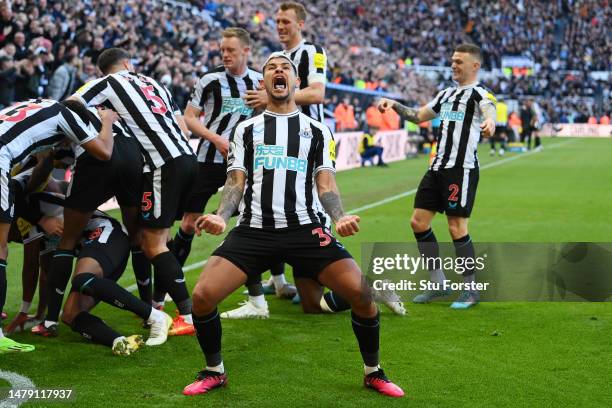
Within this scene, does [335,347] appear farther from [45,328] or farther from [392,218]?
[392,218]

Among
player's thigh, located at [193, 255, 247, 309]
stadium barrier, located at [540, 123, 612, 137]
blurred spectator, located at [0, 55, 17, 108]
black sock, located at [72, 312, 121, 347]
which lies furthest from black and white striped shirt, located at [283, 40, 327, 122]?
stadium barrier, located at [540, 123, 612, 137]

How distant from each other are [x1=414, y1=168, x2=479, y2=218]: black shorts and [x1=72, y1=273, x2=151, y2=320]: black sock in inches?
112

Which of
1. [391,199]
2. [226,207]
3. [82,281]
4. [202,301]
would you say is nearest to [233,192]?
[226,207]

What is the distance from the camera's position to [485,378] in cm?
536

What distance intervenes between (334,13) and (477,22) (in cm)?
1365

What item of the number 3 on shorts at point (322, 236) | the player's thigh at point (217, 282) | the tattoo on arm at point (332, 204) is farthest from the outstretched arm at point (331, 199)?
the player's thigh at point (217, 282)

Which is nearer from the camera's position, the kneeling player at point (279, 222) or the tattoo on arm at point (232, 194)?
the kneeling player at point (279, 222)

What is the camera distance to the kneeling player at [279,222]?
493cm

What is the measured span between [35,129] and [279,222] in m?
1.89

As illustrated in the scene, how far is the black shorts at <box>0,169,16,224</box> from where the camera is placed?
5746mm

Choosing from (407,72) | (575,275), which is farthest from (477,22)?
(575,275)

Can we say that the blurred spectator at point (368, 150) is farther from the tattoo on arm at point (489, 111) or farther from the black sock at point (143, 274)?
the black sock at point (143, 274)

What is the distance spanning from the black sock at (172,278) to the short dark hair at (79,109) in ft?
3.61

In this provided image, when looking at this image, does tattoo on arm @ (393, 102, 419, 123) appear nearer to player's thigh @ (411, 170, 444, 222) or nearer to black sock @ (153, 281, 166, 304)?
player's thigh @ (411, 170, 444, 222)
